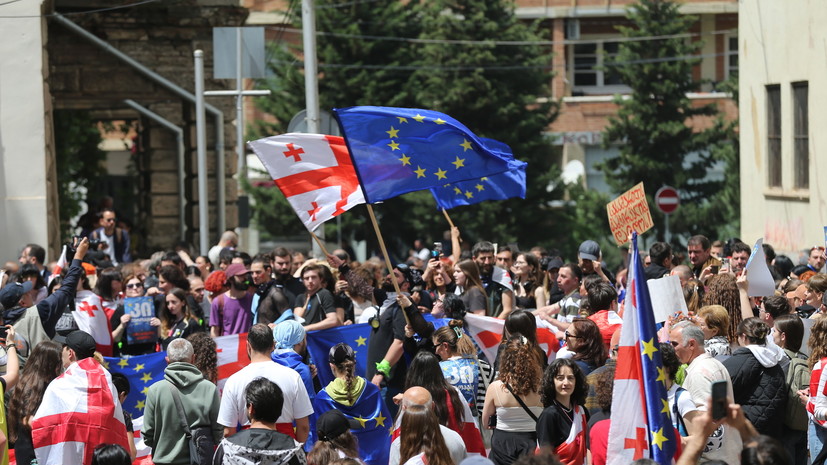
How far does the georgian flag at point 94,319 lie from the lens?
1070 cm

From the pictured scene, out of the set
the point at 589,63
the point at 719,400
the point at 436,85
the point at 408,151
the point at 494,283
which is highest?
the point at 589,63

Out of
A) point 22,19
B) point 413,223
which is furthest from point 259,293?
point 413,223

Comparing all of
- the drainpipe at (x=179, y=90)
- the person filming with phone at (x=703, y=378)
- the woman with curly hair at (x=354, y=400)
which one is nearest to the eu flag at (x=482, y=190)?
the woman with curly hair at (x=354, y=400)

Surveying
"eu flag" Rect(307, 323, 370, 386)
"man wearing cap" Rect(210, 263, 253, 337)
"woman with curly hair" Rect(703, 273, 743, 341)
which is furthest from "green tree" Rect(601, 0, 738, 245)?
"woman with curly hair" Rect(703, 273, 743, 341)

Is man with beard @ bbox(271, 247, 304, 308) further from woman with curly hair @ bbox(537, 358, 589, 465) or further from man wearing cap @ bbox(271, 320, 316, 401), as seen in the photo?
woman with curly hair @ bbox(537, 358, 589, 465)

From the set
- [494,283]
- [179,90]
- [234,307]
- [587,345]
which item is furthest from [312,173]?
[179,90]

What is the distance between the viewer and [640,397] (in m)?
6.42

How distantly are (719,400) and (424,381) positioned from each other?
2.94 meters

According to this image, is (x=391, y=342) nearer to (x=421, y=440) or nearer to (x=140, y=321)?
(x=140, y=321)

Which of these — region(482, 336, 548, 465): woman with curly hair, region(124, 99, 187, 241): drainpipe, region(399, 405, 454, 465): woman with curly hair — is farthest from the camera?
region(124, 99, 187, 241): drainpipe

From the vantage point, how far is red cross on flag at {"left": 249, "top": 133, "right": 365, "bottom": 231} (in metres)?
10.3

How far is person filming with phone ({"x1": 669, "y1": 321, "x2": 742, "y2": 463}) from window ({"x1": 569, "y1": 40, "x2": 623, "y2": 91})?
3690cm

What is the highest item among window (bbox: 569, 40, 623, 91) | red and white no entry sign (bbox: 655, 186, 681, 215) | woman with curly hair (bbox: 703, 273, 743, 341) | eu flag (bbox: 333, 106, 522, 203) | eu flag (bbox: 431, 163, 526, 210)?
window (bbox: 569, 40, 623, 91)

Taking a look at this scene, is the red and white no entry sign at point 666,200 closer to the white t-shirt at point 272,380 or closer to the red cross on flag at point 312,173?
the red cross on flag at point 312,173
